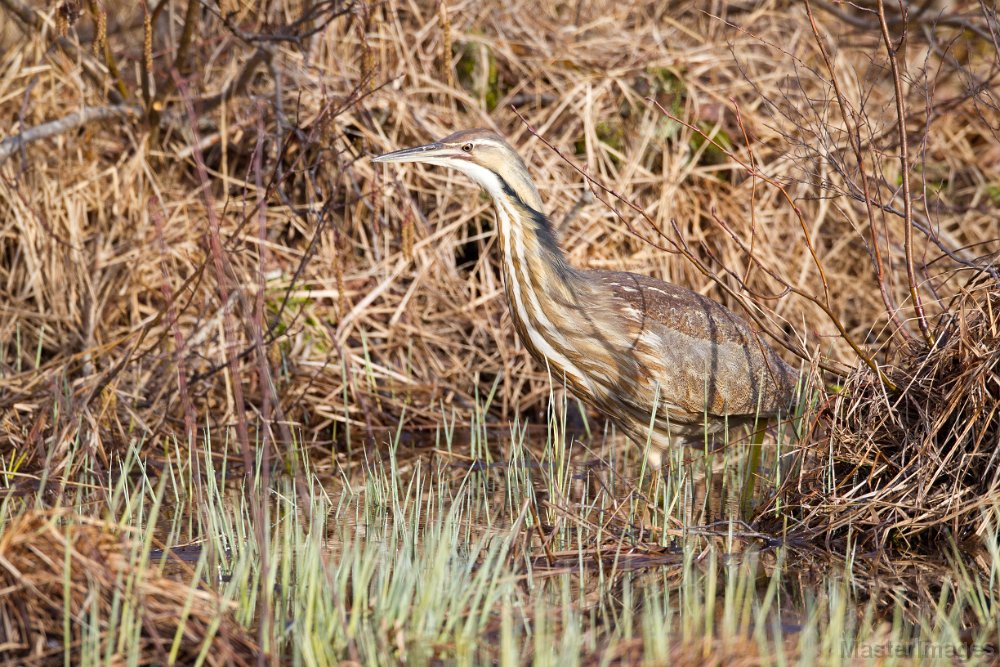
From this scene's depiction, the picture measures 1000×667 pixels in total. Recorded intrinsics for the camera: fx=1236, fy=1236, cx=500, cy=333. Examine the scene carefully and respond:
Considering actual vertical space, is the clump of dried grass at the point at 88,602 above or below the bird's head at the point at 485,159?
below

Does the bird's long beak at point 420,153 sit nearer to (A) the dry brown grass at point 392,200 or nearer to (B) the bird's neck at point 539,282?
(B) the bird's neck at point 539,282

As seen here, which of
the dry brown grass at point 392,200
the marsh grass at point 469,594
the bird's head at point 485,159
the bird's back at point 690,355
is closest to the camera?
the marsh grass at point 469,594

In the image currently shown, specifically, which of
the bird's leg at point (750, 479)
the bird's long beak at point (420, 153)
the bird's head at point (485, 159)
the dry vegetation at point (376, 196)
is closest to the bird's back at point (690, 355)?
the bird's leg at point (750, 479)

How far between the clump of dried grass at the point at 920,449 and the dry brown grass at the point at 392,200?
3.64ft

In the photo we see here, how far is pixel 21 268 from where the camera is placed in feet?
16.6

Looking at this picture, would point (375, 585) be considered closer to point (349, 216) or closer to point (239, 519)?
point (239, 519)

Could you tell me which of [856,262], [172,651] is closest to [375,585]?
[172,651]

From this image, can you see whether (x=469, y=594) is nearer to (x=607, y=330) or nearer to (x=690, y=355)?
(x=607, y=330)

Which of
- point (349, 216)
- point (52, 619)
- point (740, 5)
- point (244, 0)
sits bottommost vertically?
point (52, 619)

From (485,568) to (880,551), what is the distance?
48.5 inches

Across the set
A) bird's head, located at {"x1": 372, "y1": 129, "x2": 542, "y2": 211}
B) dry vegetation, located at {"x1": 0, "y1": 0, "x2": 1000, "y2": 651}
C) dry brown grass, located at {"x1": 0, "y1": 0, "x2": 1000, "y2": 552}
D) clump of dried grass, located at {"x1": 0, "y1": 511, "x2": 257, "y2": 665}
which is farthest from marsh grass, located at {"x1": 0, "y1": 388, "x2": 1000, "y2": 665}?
dry brown grass, located at {"x1": 0, "y1": 0, "x2": 1000, "y2": 552}

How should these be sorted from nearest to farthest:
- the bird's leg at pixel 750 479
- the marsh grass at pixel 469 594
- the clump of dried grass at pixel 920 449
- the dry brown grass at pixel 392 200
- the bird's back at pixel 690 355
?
the marsh grass at pixel 469 594, the clump of dried grass at pixel 920 449, the bird's leg at pixel 750 479, the bird's back at pixel 690 355, the dry brown grass at pixel 392 200

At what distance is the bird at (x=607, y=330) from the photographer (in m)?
3.91

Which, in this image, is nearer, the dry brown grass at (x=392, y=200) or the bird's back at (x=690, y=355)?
the bird's back at (x=690, y=355)
